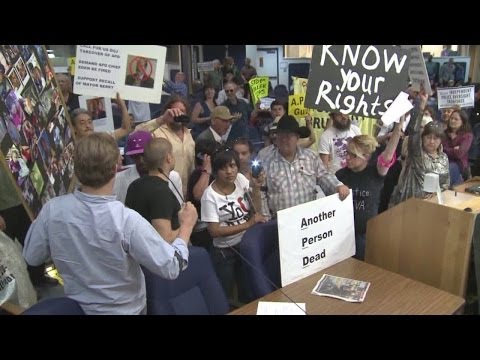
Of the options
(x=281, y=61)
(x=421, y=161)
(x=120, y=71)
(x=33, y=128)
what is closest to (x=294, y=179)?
(x=421, y=161)

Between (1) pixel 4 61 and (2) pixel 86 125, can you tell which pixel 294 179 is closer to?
(2) pixel 86 125

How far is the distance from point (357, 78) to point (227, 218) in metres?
1.20

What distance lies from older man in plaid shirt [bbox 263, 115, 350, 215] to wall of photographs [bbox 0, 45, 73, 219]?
1.49 metres

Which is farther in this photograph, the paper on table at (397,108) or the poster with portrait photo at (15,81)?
the paper on table at (397,108)

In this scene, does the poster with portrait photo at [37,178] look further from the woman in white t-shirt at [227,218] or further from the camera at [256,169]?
the camera at [256,169]

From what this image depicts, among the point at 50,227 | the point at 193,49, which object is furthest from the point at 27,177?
the point at 193,49

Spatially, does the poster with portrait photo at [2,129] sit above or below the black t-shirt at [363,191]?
above

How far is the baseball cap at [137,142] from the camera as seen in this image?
2711mm

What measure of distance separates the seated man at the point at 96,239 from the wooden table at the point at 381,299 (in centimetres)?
56

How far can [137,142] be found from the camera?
2.74m

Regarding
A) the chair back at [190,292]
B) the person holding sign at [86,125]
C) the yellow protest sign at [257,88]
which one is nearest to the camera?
the chair back at [190,292]

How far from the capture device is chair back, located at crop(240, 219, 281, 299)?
225 cm

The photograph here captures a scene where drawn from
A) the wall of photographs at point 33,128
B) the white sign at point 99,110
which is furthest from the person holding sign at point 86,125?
the white sign at point 99,110

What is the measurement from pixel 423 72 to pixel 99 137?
231 cm
